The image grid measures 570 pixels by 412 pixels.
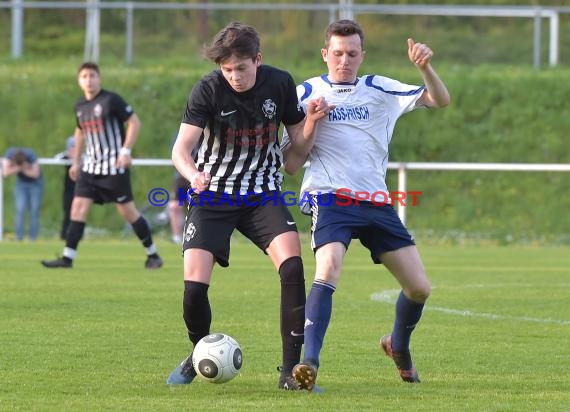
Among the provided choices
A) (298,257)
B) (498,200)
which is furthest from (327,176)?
(498,200)

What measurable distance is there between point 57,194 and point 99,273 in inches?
391

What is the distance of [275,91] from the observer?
6.66m

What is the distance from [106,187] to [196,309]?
7282mm

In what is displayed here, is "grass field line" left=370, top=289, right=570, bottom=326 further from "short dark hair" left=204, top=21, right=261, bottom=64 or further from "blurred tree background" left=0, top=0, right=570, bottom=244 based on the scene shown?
"blurred tree background" left=0, top=0, right=570, bottom=244

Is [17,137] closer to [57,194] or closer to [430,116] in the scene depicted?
[57,194]

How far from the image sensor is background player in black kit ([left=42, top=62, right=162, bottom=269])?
13.7 metres

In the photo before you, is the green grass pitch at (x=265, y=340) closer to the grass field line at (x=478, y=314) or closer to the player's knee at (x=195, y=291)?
the grass field line at (x=478, y=314)

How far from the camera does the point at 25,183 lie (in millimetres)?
20547

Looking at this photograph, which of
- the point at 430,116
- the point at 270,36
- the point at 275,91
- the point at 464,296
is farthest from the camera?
the point at 270,36

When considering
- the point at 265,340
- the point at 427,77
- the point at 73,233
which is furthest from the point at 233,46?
the point at 73,233

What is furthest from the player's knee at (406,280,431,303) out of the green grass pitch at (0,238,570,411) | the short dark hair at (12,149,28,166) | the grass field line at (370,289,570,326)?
the short dark hair at (12,149,28,166)

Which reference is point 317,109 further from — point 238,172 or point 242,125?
point 238,172

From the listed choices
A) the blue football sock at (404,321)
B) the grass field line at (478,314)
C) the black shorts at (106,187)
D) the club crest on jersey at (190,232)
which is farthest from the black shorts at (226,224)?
the black shorts at (106,187)

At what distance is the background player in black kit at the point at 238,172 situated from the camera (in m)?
6.53
